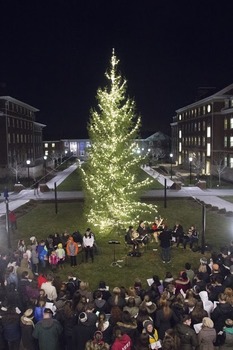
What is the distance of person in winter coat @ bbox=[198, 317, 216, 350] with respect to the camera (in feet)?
29.1

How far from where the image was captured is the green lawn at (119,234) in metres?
17.6

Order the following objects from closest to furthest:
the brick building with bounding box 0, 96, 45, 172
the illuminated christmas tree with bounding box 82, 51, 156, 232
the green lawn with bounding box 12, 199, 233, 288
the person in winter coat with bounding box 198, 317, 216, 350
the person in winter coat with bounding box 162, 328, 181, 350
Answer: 1. the person in winter coat with bounding box 162, 328, 181, 350
2. the person in winter coat with bounding box 198, 317, 216, 350
3. the green lawn with bounding box 12, 199, 233, 288
4. the illuminated christmas tree with bounding box 82, 51, 156, 232
5. the brick building with bounding box 0, 96, 45, 172

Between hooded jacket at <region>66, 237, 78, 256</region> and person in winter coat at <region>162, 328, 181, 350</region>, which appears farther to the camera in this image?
hooded jacket at <region>66, 237, 78, 256</region>

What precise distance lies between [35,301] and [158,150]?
109 metres

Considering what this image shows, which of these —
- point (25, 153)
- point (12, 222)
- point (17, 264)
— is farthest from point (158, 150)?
point (17, 264)

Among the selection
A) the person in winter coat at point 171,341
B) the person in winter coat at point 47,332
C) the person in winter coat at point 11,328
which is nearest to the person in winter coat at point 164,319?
the person in winter coat at point 171,341

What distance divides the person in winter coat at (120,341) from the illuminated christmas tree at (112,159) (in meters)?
14.6

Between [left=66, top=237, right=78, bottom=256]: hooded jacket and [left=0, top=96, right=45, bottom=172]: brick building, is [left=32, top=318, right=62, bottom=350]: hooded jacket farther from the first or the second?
[left=0, top=96, right=45, bottom=172]: brick building

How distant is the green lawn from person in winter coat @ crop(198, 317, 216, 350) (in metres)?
7.49

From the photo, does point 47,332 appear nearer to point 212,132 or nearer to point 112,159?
point 112,159

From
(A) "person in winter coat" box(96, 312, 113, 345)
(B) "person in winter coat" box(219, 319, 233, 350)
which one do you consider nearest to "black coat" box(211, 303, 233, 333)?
(B) "person in winter coat" box(219, 319, 233, 350)

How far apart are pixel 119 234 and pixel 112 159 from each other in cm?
491

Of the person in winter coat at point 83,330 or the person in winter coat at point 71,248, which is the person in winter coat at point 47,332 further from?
the person in winter coat at point 71,248

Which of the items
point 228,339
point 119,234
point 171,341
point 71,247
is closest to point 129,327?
point 171,341
